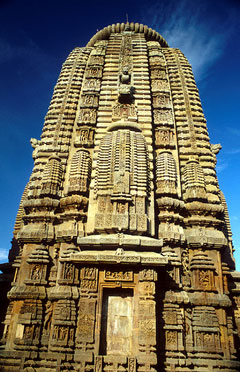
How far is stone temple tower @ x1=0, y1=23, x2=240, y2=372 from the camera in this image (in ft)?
31.5

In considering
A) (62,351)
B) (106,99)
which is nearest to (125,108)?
(106,99)

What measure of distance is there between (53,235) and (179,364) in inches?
261

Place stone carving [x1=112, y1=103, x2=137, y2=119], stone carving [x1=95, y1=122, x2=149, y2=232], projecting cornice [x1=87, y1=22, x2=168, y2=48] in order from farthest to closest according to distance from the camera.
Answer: projecting cornice [x1=87, y1=22, x2=168, y2=48] < stone carving [x1=112, y1=103, x2=137, y2=119] < stone carving [x1=95, y1=122, x2=149, y2=232]

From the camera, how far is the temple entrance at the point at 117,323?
9.28 metres

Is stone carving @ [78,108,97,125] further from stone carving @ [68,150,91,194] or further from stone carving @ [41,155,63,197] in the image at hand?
stone carving @ [41,155,63,197]

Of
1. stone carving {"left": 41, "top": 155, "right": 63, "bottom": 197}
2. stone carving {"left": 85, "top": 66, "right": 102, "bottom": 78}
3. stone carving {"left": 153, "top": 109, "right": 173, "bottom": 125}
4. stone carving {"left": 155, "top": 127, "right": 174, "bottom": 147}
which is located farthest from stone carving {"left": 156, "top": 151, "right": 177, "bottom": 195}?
stone carving {"left": 85, "top": 66, "right": 102, "bottom": 78}

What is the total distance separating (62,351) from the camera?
31.3ft

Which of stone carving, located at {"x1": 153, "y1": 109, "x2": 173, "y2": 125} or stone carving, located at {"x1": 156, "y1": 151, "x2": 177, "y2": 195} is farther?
stone carving, located at {"x1": 153, "y1": 109, "x2": 173, "y2": 125}

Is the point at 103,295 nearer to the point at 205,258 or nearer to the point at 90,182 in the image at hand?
the point at 205,258

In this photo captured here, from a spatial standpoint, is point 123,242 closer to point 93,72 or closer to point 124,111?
point 124,111

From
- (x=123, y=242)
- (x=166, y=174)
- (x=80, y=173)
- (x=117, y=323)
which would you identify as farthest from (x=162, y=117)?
(x=117, y=323)

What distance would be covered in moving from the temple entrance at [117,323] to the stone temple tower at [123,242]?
0.10 feet

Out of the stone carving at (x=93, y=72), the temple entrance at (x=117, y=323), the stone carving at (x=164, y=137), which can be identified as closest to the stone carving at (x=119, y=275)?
the temple entrance at (x=117, y=323)

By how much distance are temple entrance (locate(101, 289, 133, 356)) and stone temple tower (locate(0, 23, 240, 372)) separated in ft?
0.10
